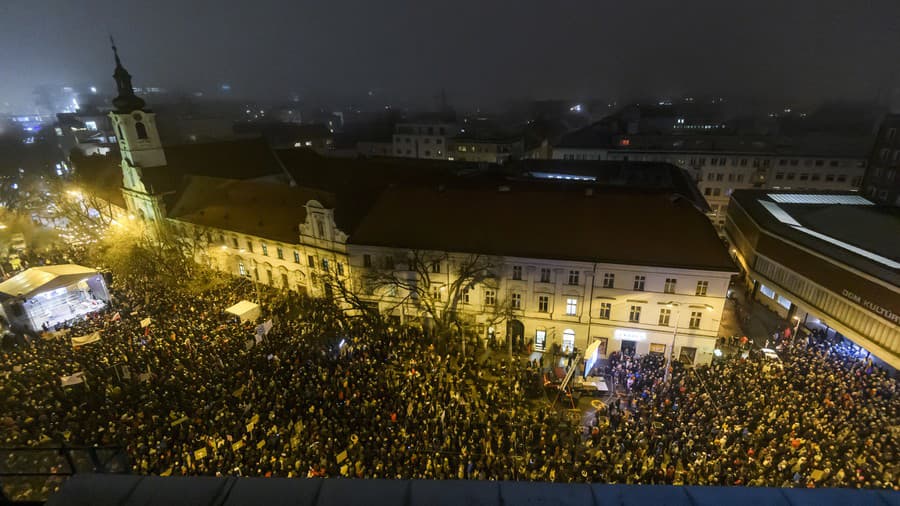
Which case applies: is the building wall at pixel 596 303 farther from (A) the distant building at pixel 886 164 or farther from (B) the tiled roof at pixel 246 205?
(A) the distant building at pixel 886 164

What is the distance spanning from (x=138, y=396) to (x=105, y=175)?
5400 centimetres

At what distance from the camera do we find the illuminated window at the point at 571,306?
28.3 m

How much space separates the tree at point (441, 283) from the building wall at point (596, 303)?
17cm

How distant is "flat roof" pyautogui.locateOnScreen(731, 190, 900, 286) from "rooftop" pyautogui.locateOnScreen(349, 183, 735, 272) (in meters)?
8.21

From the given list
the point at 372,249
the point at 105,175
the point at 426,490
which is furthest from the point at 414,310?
the point at 105,175

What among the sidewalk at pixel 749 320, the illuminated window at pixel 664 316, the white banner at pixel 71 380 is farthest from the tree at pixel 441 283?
the sidewalk at pixel 749 320

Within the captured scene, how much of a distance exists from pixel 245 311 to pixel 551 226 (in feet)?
74.0

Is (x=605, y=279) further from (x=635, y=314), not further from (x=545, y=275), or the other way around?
(x=545, y=275)

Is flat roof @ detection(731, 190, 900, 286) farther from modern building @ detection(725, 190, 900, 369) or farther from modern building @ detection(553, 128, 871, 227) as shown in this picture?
modern building @ detection(553, 128, 871, 227)

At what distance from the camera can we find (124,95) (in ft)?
145

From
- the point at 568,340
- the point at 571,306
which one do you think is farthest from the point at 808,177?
the point at 568,340

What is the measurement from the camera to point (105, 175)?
197 feet

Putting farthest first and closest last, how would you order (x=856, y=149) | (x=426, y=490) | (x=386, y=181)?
(x=856, y=149)
(x=386, y=181)
(x=426, y=490)

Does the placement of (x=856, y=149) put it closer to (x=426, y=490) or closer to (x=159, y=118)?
(x=426, y=490)
